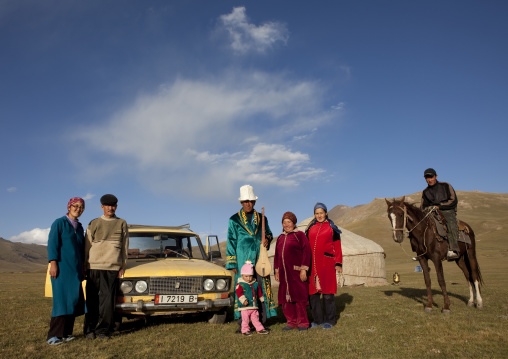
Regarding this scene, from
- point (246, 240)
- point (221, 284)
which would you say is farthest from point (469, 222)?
point (221, 284)

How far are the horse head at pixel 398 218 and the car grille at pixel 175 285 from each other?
4.47 m

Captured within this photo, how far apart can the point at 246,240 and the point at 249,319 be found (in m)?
1.20

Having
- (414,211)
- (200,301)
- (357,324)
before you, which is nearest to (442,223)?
(414,211)

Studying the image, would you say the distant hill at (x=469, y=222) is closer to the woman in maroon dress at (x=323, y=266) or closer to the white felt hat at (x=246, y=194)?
the woman in maroon dress at (x=323, y=266)

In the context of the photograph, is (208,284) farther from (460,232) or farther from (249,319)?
(460,232)

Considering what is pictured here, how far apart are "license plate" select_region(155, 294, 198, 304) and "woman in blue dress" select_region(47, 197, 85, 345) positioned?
3.44ft

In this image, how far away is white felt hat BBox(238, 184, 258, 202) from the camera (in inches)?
233

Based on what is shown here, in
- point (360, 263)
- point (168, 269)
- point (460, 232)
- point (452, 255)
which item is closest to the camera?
point (168, 269)

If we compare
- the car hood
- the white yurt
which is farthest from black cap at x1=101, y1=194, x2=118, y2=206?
the white yurt

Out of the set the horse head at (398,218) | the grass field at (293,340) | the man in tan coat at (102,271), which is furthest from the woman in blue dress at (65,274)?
the horse head at (398,218)

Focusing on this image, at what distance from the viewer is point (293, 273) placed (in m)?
5.74

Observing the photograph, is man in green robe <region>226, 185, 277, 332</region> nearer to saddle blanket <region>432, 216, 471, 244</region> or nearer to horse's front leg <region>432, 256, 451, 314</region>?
horse's front leg <region>432, 256, 451, 314</region>

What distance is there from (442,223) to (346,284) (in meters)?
9.16

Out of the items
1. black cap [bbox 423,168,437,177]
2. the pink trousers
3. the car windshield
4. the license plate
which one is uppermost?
black cap [bbox 423,168,437,177]
